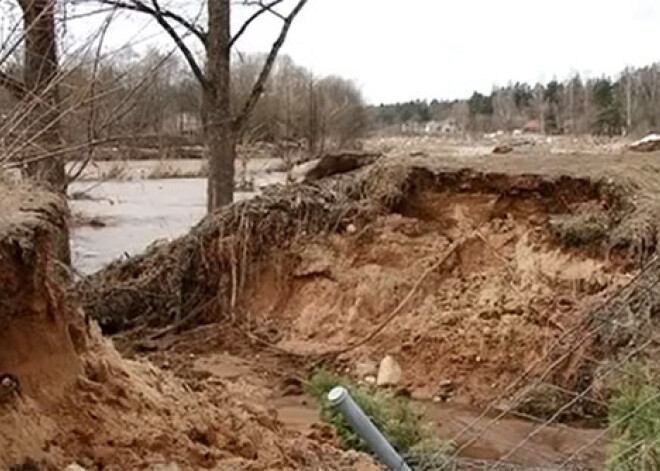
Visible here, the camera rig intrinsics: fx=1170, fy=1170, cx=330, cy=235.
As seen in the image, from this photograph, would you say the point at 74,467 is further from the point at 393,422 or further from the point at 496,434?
the point at 496,434

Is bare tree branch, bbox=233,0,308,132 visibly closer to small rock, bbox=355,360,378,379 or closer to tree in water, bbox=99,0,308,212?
tree in water, bbox=99,0,308,212

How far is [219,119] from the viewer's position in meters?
15.9

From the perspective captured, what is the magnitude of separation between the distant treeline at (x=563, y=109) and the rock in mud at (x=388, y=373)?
1006 inches

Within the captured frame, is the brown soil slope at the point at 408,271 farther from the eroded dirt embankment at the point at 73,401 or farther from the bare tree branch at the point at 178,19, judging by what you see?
the eroded dirt embankment at the point at 73,401

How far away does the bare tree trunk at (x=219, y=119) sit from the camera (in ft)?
50.8

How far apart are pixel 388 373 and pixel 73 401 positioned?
22.5 ft

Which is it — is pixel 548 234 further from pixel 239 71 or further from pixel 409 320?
pixel 239 71

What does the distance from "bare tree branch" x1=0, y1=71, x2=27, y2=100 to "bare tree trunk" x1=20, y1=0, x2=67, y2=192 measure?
0.12m

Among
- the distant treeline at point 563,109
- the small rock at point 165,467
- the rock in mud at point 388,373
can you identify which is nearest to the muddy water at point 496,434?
the rock in mud at point 388,373

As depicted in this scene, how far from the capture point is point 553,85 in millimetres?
52969

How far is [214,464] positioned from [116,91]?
265 cm

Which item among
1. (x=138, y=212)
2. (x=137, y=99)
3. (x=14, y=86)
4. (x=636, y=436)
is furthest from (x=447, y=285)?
(x=138, y=212)

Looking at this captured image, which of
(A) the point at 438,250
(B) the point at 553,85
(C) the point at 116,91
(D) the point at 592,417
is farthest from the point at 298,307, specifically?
(B) the point at 553,85

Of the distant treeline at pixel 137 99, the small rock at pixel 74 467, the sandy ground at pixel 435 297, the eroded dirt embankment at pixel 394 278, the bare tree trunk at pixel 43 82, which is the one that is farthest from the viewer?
the eroded dirt embankment at pixel 394 278
